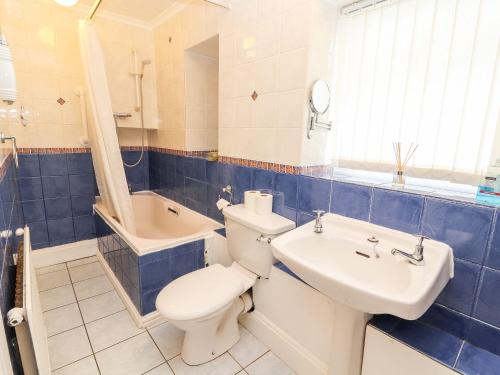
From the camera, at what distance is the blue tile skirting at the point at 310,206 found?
95 centimetres

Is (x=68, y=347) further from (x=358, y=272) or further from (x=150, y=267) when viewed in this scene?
(x=358, y=272)

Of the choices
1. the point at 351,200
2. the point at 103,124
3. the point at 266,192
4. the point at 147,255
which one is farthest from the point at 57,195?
the point at 351,200

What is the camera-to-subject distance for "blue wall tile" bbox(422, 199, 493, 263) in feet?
3.07

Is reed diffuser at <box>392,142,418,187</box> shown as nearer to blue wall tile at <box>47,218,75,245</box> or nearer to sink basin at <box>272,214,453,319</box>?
sink basin at <box>272,214,453,319</box>

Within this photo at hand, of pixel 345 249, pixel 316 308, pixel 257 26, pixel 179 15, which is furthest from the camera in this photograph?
pixel 179 15

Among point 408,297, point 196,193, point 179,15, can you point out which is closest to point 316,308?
point 408,297

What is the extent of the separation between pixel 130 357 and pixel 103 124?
4.85 ft

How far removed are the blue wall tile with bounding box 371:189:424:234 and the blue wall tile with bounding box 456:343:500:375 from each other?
1.44ft

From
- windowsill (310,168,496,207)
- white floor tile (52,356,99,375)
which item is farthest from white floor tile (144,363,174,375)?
windowsill (310,168,496,207)

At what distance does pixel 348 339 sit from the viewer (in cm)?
107

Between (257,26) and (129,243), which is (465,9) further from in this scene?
(129,243)

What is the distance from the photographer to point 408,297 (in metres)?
0.76

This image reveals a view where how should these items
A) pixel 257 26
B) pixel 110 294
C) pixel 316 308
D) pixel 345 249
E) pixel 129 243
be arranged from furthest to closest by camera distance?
→ pixel 110 294
pixel 129 243
pixel 257 26
pixel 316 308
pixel 345 249

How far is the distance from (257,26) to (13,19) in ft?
6.63
